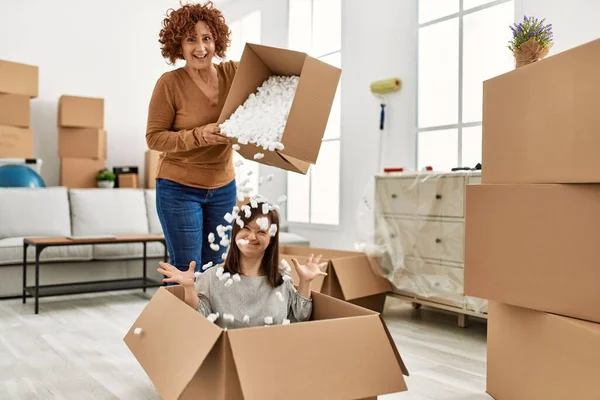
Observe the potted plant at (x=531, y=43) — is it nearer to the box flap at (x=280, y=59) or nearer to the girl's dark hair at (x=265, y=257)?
the box flap at (x=280, y=59)

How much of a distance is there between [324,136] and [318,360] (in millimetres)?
3527

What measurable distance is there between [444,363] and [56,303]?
2.53 m

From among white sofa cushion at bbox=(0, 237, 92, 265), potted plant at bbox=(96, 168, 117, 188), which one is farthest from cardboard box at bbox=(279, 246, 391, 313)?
potted plant at bbox=(96, 168, 117, 188)

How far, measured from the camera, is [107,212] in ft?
15.0

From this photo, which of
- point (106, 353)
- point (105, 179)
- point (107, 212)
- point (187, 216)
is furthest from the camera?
point (105, 179)

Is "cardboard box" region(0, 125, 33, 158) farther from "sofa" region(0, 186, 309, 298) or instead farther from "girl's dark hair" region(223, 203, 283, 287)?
"girl's dark hair" region(223, 203, 283, 287)

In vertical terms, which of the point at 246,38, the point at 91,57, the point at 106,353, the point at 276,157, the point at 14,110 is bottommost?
the point at 106,353

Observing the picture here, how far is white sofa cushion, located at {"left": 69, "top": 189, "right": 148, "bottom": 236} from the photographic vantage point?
448 centimetres

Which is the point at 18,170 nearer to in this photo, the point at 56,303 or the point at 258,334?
the point at 56,303

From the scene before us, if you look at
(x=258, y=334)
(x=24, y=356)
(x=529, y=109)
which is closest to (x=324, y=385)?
(x=258, y=334)

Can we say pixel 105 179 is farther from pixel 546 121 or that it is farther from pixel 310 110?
pixel 546 121

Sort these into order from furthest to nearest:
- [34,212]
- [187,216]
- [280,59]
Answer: [34,212] < [187,216] < [280,59]

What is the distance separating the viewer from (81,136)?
522cm

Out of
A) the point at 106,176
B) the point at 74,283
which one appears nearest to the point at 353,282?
the point at 74,283
